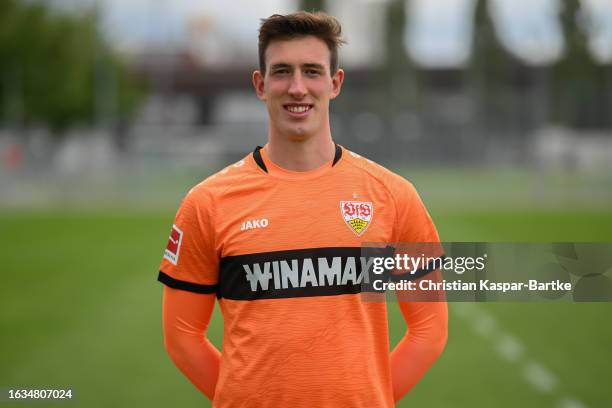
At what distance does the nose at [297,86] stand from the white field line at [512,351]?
5264 millimetres

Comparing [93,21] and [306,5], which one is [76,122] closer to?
[93,21]

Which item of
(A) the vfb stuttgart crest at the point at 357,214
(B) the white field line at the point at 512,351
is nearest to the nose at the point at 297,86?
(A) the vfb stuttgart crest at the point at 357,214

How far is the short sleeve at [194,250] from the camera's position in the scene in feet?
9.30

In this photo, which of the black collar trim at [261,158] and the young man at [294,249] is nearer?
the young man at [294,249]

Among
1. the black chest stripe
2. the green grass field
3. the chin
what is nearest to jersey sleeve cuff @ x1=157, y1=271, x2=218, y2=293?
the black chest stripe

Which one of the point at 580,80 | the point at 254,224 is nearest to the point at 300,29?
the point at 254,224

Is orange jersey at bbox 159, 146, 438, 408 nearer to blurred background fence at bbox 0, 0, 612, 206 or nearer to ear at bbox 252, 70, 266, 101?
ear at bbox 252, 70, 266, 101

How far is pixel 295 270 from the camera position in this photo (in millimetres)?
2725

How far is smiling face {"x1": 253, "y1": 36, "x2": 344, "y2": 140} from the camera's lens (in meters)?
2.77

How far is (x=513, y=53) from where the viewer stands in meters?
48.3

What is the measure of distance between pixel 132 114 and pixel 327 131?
63238mm

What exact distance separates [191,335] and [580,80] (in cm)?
3469

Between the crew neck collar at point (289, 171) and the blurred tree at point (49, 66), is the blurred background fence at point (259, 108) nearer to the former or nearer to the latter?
the blurred tree at point (49, 66)

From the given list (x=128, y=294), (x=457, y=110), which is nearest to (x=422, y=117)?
(x=457, y=110)
